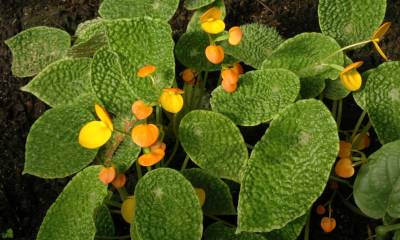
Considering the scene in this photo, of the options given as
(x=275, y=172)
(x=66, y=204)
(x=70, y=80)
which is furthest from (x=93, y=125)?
(x=275, y=172)

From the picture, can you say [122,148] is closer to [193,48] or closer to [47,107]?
[193,48]

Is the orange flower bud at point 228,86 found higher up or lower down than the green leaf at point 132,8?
lower down

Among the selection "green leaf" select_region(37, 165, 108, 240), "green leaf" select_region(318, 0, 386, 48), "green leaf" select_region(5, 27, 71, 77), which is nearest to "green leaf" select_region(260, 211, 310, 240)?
"green leaf" select_region(37, 165, 108, 240)

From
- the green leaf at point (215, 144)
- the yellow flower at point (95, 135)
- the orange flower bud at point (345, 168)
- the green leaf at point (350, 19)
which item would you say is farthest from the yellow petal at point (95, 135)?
the green leaf at point (350, 19)

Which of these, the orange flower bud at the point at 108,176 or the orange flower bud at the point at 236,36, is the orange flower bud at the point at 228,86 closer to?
the orange flower bud at the point at 236,36

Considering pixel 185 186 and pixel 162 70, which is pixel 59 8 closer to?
pixel 162 70

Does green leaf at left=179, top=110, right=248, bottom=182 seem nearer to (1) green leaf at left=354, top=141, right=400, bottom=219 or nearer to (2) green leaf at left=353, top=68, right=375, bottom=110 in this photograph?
(1) green leaf at left=354, top=141, right=400, bottom=219
